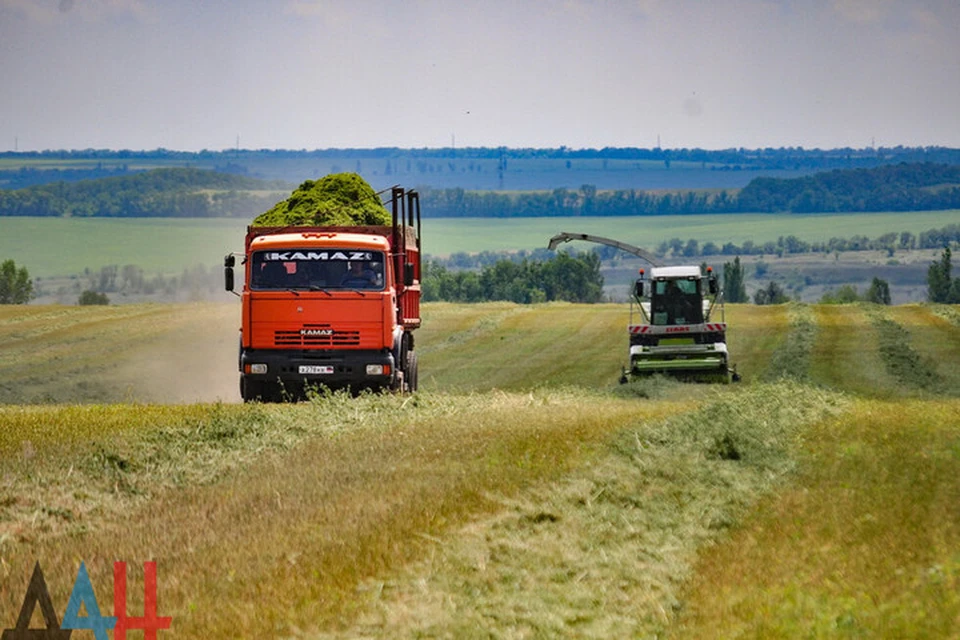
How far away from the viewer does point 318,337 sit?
2719 cm

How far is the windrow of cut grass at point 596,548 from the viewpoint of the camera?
10.2 m

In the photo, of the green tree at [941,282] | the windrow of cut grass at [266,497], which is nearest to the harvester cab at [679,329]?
the windrow of cut grass at [266,497]

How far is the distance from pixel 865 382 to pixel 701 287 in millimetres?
4798

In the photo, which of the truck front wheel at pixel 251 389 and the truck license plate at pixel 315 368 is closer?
the truck license plate at pixel 315 368

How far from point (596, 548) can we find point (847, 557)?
2.08m

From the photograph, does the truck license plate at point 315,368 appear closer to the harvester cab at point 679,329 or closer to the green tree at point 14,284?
the harvester cab at point 679,329

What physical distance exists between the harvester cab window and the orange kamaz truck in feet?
37.7

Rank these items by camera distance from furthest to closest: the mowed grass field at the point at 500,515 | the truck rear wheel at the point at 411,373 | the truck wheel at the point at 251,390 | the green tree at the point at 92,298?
the green tree at the point at 92,298 → the truck rear wheel at the point at 411,373 → the truck wheel at the point at 251,390 → the mowed grass field at the point at 500,515

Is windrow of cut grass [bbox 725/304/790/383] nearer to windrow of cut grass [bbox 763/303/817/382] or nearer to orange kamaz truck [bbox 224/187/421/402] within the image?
windrow of cut grass [bbox 763/303/817/382]

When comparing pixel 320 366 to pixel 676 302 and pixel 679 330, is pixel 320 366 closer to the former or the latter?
pixel 679 330

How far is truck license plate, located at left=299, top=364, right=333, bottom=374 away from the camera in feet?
88.9

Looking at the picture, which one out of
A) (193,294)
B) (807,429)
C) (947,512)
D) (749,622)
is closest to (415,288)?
(807,429)

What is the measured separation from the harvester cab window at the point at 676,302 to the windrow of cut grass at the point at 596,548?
735 inches

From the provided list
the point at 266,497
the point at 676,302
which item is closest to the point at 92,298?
the point at 676,302
